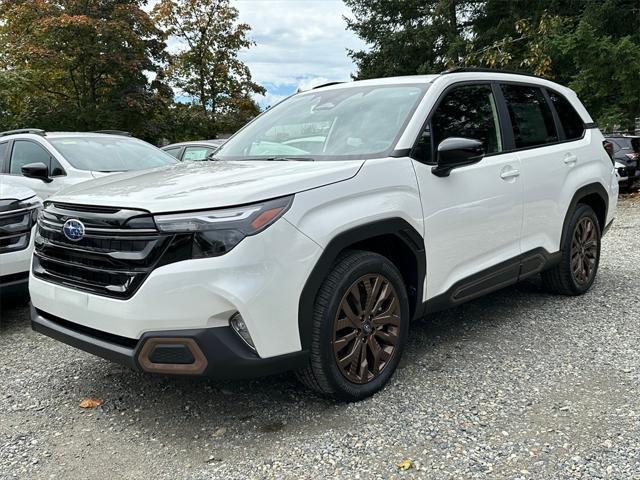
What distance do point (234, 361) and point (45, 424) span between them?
126 cm

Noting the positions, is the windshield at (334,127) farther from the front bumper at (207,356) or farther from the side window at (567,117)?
the side window at (567,117)

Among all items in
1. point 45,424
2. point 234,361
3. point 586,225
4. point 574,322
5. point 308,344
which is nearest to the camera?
point 234,361

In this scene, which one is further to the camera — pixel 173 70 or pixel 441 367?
pixel 173 70

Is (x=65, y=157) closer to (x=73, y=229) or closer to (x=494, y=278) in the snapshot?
(x=73, y=229)

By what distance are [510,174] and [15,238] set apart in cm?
388

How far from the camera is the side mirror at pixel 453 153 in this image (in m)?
3.38

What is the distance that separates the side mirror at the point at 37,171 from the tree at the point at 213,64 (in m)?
20.0

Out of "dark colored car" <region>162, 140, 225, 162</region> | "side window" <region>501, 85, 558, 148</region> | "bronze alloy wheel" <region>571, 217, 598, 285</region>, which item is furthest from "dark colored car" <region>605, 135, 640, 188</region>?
"side window" <region>501, 85, 558, 148</region>

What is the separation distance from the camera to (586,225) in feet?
16.8

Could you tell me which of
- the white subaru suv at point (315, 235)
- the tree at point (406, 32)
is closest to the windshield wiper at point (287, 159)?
the white subaru suv at point (315, 235)

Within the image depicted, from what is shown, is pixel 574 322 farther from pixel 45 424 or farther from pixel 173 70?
pixel 173 70

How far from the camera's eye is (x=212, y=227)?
263 cm

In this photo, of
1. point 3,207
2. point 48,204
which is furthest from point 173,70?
point 48,204

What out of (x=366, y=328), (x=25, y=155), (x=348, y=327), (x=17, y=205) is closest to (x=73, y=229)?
(x=348, y=327)
